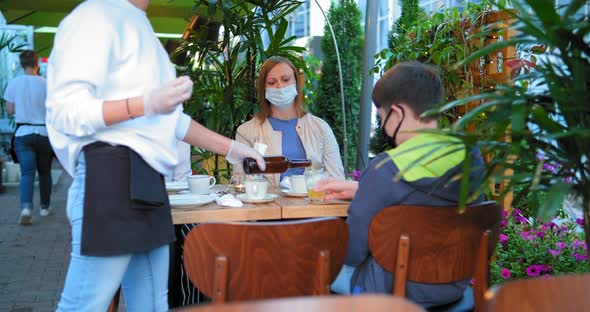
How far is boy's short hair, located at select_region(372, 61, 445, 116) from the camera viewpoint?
2236 millimetres

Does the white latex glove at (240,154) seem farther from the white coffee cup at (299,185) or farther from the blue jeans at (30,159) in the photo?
the blue jeans at (30,159)

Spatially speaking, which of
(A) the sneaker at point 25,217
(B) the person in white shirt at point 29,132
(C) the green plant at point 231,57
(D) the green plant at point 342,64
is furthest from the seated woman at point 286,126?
(D) the green plant at point 342,64

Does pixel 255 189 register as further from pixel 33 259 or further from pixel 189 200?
pixel 33 259

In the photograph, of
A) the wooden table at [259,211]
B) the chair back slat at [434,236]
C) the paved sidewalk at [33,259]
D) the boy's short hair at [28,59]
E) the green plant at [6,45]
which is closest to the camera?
the chair back slat at [434,236]

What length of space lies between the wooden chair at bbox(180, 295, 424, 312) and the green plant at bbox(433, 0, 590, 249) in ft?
1.63

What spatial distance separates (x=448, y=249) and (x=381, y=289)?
0.26 metres

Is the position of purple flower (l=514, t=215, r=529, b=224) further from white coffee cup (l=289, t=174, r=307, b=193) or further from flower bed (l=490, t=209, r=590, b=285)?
white coffee cup (l=289, t=174, r=307, b=193)

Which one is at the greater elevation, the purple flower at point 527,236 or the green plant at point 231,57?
the green plant at point 231,57

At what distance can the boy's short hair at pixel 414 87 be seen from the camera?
2.24m

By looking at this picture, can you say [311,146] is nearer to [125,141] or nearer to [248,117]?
[248,117]

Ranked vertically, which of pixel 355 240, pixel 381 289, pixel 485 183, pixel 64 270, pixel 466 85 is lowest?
pixel 64 270

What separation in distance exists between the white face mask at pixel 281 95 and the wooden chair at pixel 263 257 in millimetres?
2114

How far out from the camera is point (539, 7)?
1511 millimetres

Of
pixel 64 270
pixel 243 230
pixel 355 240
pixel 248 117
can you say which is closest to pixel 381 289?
pixel 355 240
